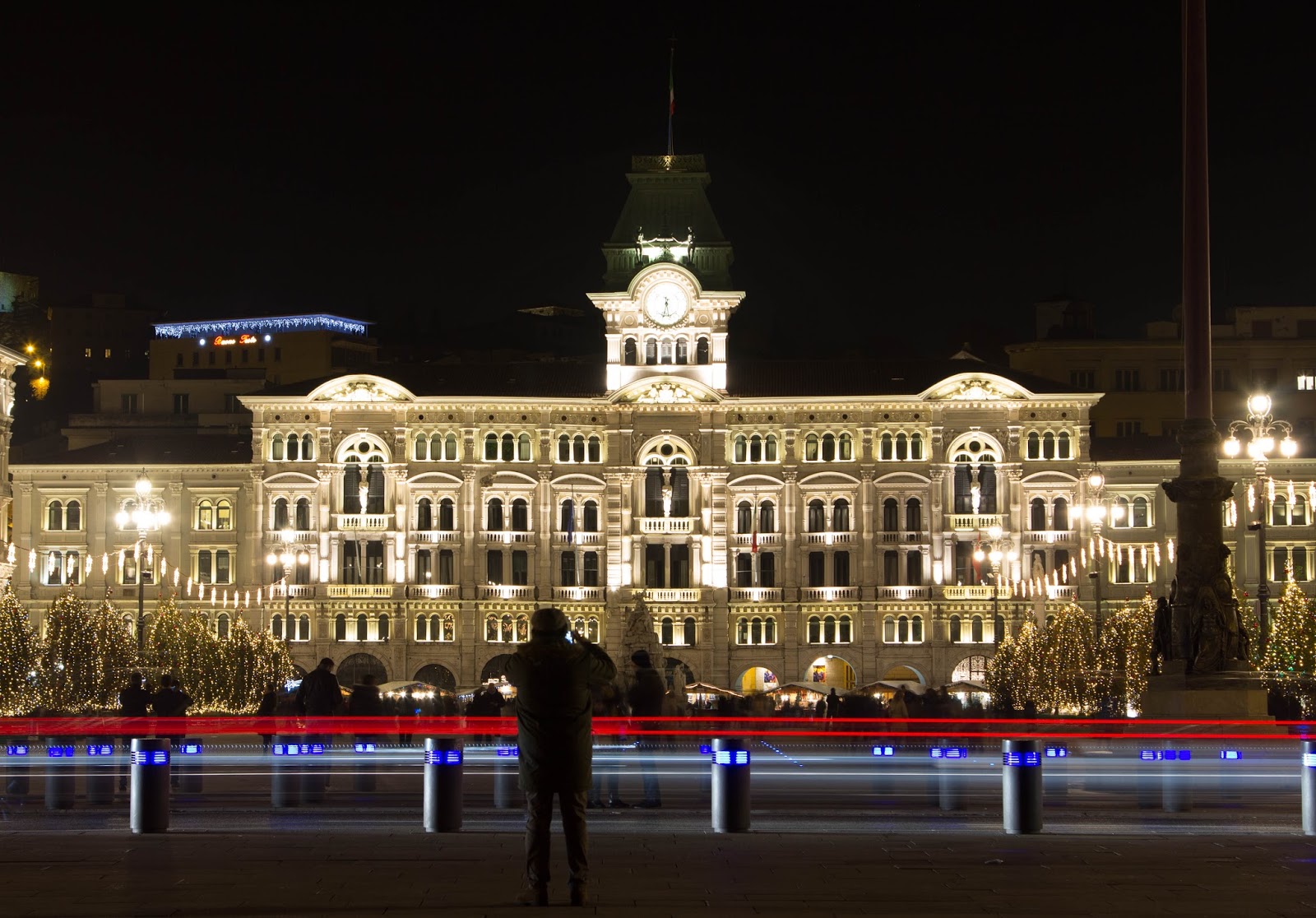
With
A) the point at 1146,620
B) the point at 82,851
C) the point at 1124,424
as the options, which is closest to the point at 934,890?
the point at 82,851

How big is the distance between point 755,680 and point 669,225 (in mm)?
23007

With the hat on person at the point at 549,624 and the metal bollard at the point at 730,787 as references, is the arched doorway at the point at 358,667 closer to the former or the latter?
the metal bollard at the point at 730,787

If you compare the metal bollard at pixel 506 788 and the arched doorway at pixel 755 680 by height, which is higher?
the metal bollard at pixel 506 788

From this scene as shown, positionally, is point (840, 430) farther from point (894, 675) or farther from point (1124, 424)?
point (1124, 424)

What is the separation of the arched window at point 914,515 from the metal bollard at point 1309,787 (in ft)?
259

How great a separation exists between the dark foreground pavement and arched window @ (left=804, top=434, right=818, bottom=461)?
78.3 metres

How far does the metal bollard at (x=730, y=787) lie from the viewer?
73.4ft

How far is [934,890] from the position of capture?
17.4 m

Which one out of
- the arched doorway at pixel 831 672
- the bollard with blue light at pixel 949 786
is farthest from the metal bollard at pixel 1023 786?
the arched doorway at pixel 831 672

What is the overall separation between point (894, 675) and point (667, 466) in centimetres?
1421

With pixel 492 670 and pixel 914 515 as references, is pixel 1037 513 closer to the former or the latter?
pixel 914 515

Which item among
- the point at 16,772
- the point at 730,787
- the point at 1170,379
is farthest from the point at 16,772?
the point at 1170,379

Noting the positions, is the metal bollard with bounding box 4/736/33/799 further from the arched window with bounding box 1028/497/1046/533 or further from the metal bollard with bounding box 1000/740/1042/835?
the arched window with bounding box 1028/497/1046/533

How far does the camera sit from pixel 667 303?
336 ft
